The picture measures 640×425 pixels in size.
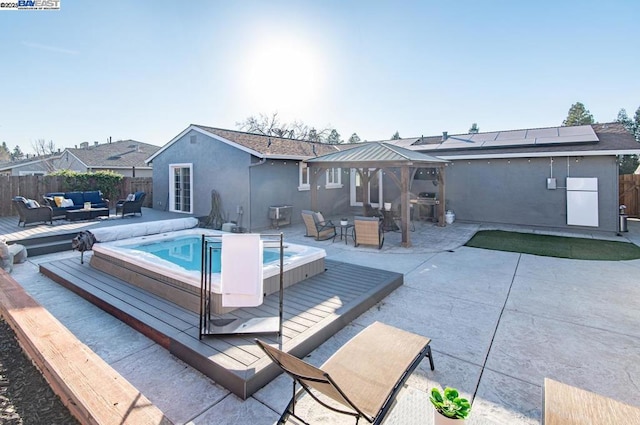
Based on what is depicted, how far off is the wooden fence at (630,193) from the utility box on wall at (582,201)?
15.9 ft

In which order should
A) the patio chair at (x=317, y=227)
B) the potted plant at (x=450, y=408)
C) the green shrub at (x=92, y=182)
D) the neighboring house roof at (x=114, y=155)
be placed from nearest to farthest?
1. the potted plant at (x=450, y=408)
2. the patio chair at (x=317, y=227)
3. the green shrub at (x=92, y=182)
4. the neighboring house roof at (x=114, y=155)

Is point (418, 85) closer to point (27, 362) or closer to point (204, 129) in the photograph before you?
point (204, 129)

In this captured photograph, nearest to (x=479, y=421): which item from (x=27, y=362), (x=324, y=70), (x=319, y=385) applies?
(x=319, y=385)

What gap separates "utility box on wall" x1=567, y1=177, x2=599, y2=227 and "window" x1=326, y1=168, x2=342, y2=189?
361 inches

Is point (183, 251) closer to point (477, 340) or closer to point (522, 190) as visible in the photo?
point (477, 340)

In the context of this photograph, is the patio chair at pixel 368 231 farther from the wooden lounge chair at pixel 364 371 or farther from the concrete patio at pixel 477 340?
the wooden lounge chair at pixel 364 371

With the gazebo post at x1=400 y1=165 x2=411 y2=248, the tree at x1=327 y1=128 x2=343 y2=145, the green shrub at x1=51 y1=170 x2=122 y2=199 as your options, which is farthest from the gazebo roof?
the tree at x1=327 y1=128 x2=343 y2=145

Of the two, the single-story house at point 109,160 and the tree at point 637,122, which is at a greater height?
the tree at point 637,122

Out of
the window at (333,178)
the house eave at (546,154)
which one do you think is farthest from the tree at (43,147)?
the house eave at (546,154)

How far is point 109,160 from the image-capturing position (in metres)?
23.5

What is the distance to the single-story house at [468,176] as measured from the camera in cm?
1093

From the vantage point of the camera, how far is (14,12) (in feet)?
26.2

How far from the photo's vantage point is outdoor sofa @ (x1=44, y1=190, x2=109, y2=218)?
1129cm

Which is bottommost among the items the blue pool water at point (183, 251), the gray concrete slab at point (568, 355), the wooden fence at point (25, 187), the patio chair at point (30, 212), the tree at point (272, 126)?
the gray concrete slab at point (568, 355)
